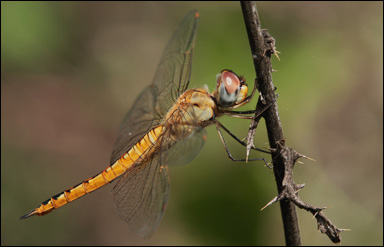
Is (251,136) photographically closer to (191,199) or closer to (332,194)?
(191,199)

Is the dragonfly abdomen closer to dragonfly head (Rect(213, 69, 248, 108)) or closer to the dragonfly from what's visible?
the dragonfly

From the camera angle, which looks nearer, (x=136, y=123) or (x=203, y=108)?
(x=203, y=108)

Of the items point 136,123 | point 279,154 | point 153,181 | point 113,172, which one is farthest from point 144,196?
point 279,154

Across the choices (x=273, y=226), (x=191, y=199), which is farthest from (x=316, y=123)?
(x=191, y=199)

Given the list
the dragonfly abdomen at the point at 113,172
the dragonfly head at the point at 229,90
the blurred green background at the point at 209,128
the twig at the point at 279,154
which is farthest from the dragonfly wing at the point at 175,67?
the twig at the point at 279,154

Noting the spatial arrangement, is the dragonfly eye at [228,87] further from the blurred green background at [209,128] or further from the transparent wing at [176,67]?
the blurred green background at [209,128]

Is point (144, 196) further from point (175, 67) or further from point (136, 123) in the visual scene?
point (175, 67)
